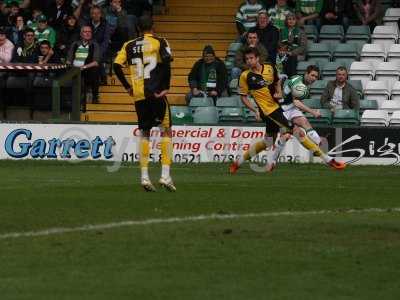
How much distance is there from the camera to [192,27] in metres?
31.3

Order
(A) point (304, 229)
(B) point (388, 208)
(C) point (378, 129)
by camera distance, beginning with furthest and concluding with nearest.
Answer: (C) point (378, 129) < (B) point (388, 208) < (A) point (304, 229)

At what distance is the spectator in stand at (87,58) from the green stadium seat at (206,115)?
277 cm

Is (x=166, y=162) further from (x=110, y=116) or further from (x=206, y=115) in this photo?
(x=110, y=116)

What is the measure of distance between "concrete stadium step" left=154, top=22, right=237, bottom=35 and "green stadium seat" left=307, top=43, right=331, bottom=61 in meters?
2.64

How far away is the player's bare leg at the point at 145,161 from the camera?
17109mm

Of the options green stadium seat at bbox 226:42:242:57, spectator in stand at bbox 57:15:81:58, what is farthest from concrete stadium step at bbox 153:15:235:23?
spectator in stand at bbox 57:15:81:58

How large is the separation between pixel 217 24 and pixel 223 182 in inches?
486

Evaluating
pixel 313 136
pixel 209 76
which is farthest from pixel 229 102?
pixel 313 136

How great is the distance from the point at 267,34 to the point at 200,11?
157 inches

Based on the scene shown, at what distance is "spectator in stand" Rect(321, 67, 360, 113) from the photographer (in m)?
26.4

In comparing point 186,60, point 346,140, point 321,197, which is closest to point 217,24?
point 186,60

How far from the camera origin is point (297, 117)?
23172 mm

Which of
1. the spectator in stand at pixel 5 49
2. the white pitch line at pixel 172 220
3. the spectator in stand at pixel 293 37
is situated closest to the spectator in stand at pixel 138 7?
the spectator in stand at pixel 5 49

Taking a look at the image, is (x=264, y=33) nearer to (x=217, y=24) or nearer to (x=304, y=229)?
(x=217, y=24)
